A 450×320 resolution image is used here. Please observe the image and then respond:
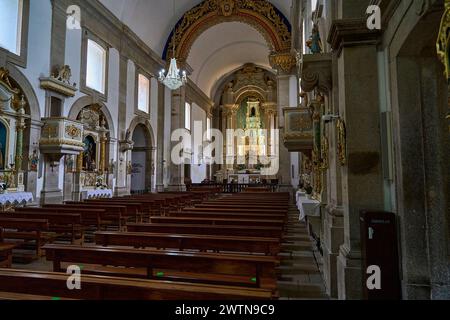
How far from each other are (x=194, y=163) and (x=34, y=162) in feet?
42.9

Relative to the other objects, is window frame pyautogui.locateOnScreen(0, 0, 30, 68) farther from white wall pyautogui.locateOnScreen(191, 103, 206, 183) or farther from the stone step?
white wall pyautogui.locateOnScreen(191, 103, 206, 183)

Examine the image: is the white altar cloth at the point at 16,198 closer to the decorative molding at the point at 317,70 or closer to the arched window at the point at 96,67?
the arched window at the point at 96,67

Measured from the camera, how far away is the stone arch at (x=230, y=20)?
1563cm

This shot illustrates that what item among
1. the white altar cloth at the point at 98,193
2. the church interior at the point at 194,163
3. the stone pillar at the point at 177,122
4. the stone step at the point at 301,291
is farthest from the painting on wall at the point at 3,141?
the stone pillar at the point at 177,122

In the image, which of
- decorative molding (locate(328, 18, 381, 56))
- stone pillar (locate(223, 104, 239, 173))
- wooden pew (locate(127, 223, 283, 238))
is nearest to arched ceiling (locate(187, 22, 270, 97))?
stone pillar (locate(223, 104, 239, 173))

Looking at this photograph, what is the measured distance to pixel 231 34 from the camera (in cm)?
1912

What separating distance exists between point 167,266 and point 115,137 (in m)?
10.7

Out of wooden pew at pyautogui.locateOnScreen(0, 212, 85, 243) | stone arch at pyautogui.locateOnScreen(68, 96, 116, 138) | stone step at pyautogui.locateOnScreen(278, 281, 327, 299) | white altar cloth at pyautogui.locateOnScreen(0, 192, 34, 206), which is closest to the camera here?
stone step at pyautogui.locateOnScreen(278, 281, 327, 299)

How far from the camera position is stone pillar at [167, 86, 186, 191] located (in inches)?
652

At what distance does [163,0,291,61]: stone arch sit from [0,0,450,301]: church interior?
8 cm
